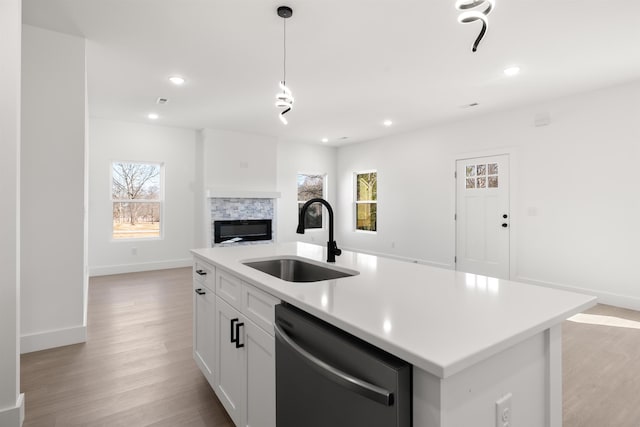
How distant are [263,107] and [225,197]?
2.04 m

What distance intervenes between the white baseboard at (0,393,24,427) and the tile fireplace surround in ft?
14.1

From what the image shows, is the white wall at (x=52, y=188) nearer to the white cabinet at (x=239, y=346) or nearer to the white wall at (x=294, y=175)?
the white cabinet at (x=239, y=346)

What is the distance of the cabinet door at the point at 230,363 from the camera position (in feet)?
5.04

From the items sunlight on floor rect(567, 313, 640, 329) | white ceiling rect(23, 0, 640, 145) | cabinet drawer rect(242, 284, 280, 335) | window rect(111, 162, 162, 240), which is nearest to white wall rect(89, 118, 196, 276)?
window rect(111, 162, 162, 240)

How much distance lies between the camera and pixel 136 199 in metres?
5.84

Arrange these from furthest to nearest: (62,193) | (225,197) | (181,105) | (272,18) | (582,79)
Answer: (225,197)
(181,105)
(582,79)
(62,193)
(272,18)

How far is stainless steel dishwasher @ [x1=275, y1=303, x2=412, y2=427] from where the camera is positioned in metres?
0.75

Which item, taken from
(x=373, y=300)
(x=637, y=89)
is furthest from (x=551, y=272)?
(x=373, y=300)

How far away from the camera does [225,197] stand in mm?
6141

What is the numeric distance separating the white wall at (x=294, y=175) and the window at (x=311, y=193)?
0.15 meters

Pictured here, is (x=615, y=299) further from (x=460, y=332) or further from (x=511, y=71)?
(x=460, y=332)

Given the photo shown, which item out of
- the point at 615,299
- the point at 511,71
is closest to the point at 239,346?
the point at 511,71

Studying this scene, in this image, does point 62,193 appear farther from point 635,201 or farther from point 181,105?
point 635,201

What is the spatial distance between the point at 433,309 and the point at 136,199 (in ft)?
19.8
